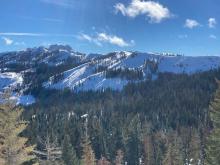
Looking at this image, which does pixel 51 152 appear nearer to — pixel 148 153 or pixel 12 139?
pixel 12 139

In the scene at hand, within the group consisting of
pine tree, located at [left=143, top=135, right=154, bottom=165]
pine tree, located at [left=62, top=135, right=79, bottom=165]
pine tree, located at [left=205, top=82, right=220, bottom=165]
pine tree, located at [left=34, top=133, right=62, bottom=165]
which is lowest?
pine tree, located at [left=143, top=135, right=154, bottom=165]

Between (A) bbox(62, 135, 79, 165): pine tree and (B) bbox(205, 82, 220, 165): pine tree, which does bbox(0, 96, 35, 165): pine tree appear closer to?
(B) bbox(205, 82, 220, 165): pine tree

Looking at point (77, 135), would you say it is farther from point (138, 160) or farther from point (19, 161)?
point (19, 161)

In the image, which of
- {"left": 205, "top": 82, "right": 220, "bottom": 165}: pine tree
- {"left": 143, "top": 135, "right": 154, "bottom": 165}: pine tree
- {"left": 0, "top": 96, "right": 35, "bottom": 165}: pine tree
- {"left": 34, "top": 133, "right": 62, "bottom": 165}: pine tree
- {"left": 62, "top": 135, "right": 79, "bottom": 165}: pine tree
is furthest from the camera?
{"left": 143, "top": 135, "right": 154, "bottom": 165}: pine tree

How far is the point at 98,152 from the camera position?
125625 mm

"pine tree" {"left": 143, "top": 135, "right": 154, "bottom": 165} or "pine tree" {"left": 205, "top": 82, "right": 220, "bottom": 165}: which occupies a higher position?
"pine tree" {"left": 205, "top": 82, "right": 220, "bottom": 165}

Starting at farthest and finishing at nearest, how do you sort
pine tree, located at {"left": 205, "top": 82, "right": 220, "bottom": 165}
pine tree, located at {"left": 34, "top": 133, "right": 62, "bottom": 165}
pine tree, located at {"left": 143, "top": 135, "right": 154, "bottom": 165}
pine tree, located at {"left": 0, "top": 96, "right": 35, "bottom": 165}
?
pine tree, located at {"left": 143, "top": 135, "right": 154, "bottom": 165}, pine tree, located at {"left": 34, "top": 133, "right": 62, "bottom": 165}, pine tree, located at {"left": 205, "top": 82, "right": 220, "bottom": 165}, pine tree, located at {"left": 0, "top": 96, "right": 35, "bottom": 165}

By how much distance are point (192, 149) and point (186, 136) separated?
904 inches

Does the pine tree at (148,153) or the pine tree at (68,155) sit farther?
the pine tree at (148,153)

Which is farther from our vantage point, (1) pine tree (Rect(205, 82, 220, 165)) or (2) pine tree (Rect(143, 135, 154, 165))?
(2) pine tree (Rect(143, 135, 154, 165))

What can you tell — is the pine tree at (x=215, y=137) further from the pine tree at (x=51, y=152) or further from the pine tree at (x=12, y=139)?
the pine tree at (x=51, y=152)

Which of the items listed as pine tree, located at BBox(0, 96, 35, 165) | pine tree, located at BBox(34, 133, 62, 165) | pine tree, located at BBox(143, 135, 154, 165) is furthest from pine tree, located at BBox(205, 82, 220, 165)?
pine tree, located at BBox(143, 135, 154, 165)

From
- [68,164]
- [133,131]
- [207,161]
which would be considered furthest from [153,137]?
[207,161]

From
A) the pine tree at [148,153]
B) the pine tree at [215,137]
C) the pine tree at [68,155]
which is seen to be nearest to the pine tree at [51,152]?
the pine tree at [68,155]
